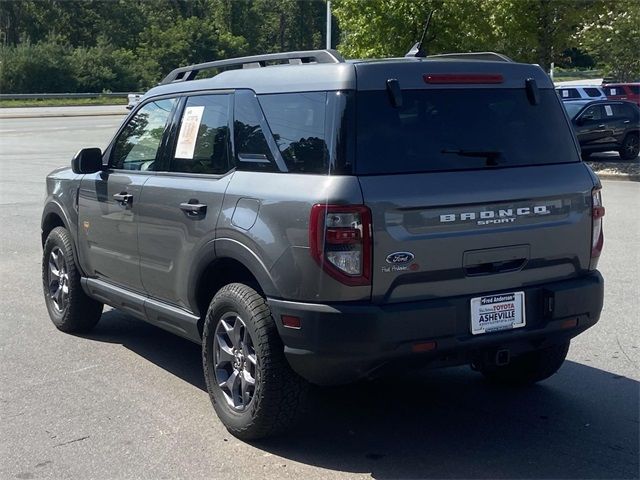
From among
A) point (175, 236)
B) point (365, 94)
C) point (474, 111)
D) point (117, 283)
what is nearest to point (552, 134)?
point (474, 111)

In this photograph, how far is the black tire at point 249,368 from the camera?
469cm

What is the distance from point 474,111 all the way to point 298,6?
82491 millimetres

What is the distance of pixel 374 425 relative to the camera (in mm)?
5246

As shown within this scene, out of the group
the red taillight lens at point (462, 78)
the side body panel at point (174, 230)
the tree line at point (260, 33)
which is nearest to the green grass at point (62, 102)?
the tree line at point (260, 33)

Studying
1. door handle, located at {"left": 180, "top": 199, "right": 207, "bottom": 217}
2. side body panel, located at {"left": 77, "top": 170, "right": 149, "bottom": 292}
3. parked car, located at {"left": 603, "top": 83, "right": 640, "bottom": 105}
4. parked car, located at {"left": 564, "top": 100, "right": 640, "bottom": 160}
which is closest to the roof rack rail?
door handle, located at {"left": 180, "top": 199, "right": 207, "bottom": 217}

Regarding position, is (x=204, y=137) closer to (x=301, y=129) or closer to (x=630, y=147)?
(x=301, y=129)

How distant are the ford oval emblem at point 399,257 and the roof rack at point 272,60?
1098mm

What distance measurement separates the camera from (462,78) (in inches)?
191

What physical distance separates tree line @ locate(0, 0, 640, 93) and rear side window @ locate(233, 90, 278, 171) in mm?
16522

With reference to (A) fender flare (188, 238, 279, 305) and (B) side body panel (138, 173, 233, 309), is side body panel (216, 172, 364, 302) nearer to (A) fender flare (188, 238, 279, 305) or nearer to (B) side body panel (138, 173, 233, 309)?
(A) fender flare (188, 238, 279, 305)

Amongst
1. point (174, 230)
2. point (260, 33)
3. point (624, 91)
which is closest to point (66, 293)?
point (174, 230)

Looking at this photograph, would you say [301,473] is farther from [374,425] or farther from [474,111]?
[474,111]

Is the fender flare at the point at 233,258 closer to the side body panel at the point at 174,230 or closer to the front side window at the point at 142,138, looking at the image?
the side body panel at the point at 174,230

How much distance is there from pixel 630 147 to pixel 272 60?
19421 millimetres
